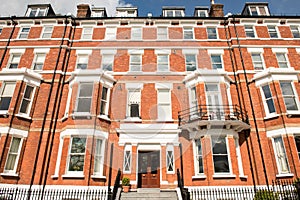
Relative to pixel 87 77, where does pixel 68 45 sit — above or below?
above

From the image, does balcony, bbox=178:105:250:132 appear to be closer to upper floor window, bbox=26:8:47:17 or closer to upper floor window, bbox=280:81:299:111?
upper floor window, bbox=280:81:299:111

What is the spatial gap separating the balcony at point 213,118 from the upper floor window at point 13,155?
34.4ft

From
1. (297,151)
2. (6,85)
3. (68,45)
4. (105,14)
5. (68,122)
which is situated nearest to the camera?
(297,151)

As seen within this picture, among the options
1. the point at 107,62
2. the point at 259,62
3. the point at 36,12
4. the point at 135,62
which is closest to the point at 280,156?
the point at 259,62

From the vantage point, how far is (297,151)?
44.5 ft

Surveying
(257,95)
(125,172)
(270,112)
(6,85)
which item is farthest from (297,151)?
(6,85)

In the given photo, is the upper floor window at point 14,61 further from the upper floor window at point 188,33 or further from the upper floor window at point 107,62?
the upper floor window at point 188,33

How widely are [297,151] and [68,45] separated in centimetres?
1836

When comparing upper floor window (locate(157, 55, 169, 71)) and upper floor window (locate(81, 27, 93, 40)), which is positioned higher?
upper floor window (locate(81, 27, 93, 40))

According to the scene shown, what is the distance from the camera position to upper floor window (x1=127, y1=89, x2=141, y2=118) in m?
16.1

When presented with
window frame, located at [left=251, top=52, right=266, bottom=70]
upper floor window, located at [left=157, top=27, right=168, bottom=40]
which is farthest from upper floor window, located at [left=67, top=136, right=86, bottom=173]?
window frame, located at [left=251, top=52, right=266, bottom=70]

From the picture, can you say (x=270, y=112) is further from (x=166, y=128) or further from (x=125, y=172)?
(x=125, y=172)

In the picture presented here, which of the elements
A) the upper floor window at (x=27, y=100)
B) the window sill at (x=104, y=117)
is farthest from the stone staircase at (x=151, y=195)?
the upper floor window at (x=27, y=100)

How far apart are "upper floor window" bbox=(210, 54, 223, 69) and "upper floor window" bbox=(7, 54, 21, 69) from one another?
1575 cm
